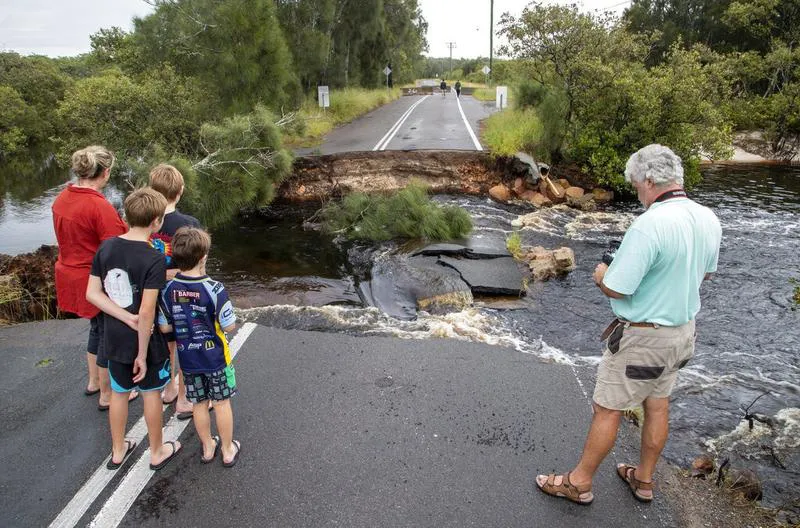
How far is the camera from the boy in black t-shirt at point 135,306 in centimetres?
318

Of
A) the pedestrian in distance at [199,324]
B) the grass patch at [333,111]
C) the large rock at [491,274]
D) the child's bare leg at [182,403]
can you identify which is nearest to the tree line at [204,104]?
the grass patch at [333,111]

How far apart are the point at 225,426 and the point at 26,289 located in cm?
504

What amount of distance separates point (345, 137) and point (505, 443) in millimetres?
17719

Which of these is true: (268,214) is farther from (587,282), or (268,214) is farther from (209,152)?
(587,282)

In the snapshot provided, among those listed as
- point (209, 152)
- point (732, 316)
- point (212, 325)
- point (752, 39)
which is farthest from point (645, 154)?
point (752, 39)

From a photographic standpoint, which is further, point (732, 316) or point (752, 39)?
point (752, 39)

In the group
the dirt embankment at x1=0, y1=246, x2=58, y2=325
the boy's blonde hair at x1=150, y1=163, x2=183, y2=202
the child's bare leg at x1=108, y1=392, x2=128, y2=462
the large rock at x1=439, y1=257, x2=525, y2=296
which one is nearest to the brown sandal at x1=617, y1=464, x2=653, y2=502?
the child's bare leg at x1=108, y1=392, x2=128, y2=462

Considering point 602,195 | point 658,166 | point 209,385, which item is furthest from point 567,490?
point 602,195

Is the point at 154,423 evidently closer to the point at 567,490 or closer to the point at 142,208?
the point at 142,208

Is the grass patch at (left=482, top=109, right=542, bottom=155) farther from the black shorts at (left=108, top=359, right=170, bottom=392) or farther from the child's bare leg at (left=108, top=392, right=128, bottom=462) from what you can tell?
the child's bare leg at (left=108, top=392, right=128, bottom=462)

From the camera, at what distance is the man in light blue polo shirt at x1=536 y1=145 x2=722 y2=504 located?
2.80 metres

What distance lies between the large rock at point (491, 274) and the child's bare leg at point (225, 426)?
4844 mm

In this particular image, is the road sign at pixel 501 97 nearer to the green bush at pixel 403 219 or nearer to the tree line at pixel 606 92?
the tree line at pixel 606 92

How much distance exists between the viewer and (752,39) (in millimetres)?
34250
